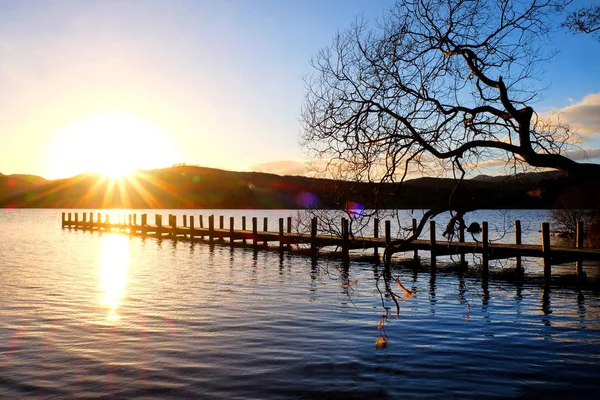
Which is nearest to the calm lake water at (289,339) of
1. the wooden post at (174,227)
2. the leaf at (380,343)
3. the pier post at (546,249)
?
the leaf at (380,343)

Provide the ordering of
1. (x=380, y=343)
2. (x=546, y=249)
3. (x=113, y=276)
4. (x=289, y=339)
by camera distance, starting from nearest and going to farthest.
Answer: (x=380, y=343)
(x=289, y=339)
(x=546, y=249)
(x=113, y=276)

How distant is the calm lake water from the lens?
364 inches

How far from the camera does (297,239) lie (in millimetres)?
34500

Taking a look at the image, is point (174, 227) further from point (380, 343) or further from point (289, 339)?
point (380, 343)

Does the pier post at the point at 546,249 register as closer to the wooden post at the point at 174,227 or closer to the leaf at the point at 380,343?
the leaf at the point at 380,343

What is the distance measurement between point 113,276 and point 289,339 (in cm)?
1404

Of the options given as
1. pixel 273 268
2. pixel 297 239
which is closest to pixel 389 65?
pixel 273 268

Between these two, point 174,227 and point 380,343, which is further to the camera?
point 174,227

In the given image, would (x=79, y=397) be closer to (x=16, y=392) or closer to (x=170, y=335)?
(x=16, y=392)

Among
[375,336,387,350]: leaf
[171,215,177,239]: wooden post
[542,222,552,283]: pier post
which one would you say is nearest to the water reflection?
[375,336,387,350]: leaf

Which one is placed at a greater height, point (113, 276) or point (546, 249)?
point (546, 249)

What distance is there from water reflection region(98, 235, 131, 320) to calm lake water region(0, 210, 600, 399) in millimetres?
157

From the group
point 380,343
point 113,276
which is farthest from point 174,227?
point 380,343

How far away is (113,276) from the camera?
24.1 m
